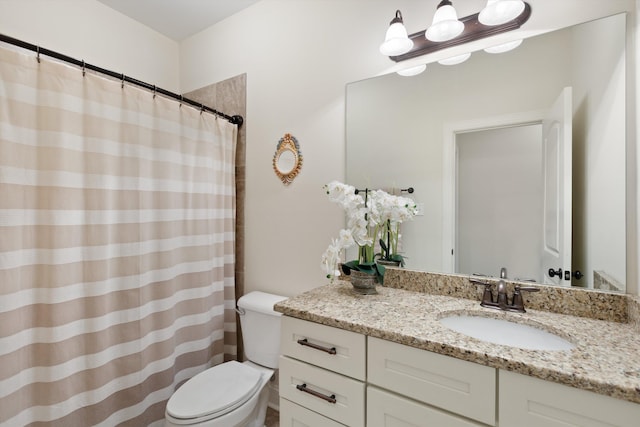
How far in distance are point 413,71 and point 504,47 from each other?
0.37m

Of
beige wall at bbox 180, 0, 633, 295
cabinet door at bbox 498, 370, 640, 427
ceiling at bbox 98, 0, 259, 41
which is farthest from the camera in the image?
ceiling at bbox 98, 0, 259, 41

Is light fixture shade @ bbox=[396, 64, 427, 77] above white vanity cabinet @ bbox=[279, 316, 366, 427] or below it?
above

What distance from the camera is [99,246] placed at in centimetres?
135

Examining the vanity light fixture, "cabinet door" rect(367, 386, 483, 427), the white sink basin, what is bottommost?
"cabinet door" rect(367, 386, 483, 427)

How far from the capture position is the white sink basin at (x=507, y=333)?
0.96m

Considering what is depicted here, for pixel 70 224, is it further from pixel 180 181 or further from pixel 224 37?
pixel 224 37

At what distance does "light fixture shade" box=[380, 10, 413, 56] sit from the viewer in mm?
1320

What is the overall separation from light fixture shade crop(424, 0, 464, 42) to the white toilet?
1.56 m

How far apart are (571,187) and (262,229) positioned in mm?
1590

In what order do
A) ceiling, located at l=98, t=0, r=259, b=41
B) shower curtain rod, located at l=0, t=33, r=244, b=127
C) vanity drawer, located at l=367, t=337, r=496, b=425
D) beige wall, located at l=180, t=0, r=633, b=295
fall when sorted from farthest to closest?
ceiling, located at l=98, t=0, r=259, b=41, beige wall, located at l=180, t=0, r=633, b=295, shower curtain rod, located at l=0, t=33, r=244, b=127, vanity drawer, located at l=367, t=337, r=496, b=425

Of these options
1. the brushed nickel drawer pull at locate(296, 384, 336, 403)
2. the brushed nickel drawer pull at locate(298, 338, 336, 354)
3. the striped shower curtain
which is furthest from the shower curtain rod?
the brushed nickel drawer pull at locate(296, 384, 336, 403)

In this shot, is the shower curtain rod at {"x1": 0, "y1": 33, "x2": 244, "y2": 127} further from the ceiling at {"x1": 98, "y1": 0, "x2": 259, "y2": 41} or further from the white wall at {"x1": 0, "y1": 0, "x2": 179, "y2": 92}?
the ceiling at {"x1": 98, "y1": 0, "x2": 259, "y2": 41}

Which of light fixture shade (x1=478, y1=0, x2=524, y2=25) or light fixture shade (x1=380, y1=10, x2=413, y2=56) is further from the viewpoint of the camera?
light fixture shade (x1=380, y1=10, x2=413, y2=56)

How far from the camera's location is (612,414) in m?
0.65
